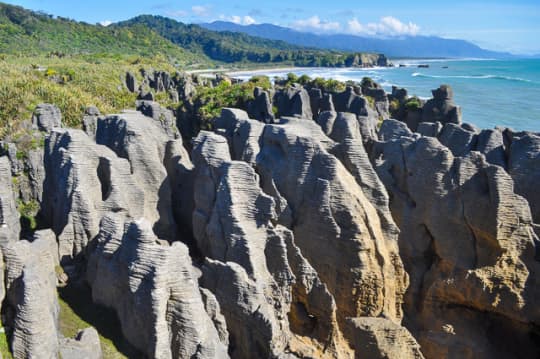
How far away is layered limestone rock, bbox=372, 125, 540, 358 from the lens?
13.4 metres

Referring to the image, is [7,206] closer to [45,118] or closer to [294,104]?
[45,118]

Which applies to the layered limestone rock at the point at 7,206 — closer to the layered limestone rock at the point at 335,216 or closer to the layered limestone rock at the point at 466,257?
the layered limestone rock at the point at 335,216

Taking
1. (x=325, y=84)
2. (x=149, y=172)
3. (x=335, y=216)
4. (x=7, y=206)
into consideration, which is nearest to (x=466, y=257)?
(x=335, y=216)

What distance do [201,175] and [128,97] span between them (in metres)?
34.5

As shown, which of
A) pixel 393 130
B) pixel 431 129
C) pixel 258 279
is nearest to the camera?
pixel 258 279

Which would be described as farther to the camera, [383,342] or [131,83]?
[131,83]

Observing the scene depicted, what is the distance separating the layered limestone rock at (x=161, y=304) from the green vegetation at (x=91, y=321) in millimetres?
232

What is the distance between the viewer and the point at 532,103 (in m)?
82.8

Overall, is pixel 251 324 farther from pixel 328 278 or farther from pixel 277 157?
pixel 277 157

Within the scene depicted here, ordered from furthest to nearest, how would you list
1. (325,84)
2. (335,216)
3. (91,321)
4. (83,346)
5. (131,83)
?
1. (131,83)
2. (325,84)
3. (335,216)
4. (91,321)
5. (83,346)

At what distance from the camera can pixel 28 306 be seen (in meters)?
8.73

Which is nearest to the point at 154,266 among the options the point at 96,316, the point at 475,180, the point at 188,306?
the point at 188,306

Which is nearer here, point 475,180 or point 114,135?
point 475,180

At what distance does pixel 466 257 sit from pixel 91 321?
1018cm
